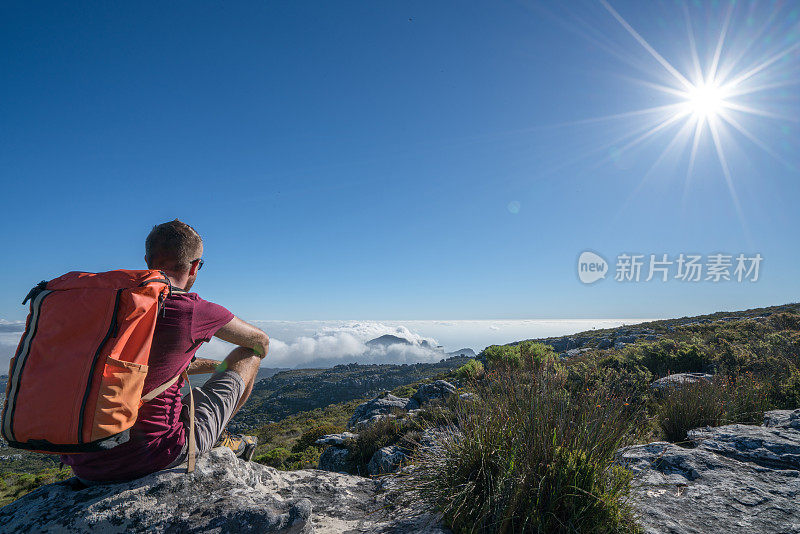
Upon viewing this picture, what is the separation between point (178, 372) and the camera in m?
2.05

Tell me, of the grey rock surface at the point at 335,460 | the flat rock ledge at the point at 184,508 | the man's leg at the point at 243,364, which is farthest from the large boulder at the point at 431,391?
the man's leg at the point at 243,364

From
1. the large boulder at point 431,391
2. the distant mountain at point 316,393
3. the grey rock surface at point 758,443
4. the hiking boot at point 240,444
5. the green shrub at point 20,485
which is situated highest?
the grey rock surface at point 758,443

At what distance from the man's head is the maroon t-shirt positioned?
1.05 feet

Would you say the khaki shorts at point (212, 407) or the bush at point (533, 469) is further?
the khaki shorts at point (212, 407)

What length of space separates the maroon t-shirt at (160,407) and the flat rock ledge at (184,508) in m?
0.14

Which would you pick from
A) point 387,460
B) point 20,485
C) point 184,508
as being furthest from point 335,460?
point 20,485

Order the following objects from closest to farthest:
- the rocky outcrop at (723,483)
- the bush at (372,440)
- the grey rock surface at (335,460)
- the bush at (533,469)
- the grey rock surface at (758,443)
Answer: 1. the bush at (533,469)
2. the rocky outcrop at (723,483)
3. the grey rock surface at (758,443)
4. the bush at (372,440)
5. the grey rock surface at (335,460)

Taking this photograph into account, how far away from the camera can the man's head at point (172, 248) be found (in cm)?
223

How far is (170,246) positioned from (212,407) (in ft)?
4.04

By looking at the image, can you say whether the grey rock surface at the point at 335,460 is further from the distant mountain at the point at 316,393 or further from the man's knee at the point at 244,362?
the distant mountain at the point at 316,393

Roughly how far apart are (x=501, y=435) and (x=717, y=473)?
216 centimetres

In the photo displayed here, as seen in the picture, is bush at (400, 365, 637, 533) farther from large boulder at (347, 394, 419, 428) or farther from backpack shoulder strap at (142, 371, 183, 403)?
large boulder at (347, 394, 419, 428)

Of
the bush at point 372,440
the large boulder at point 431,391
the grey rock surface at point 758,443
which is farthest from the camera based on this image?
the large boulder at point 431,391

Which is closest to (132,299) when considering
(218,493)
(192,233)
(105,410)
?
(105,410)
